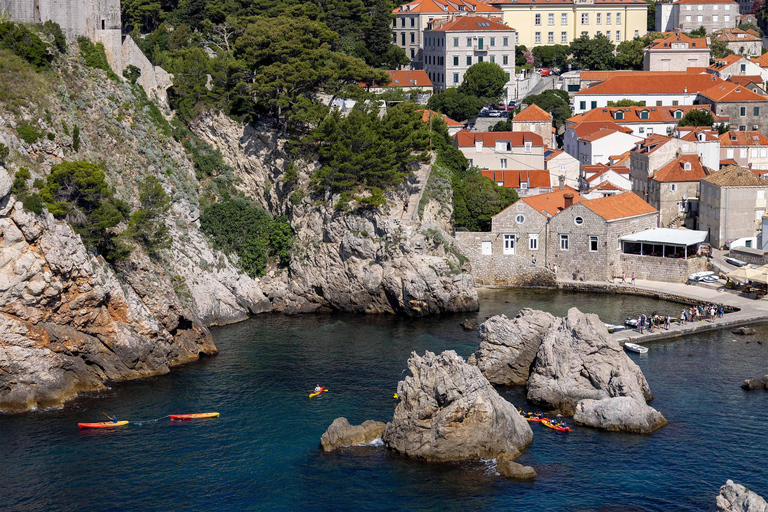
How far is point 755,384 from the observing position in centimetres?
4994

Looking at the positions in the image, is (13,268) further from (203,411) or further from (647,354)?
(647,354)

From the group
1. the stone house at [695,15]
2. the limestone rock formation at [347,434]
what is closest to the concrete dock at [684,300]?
the limestone rock formation at [347,434]

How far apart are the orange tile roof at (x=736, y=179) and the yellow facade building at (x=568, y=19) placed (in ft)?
191

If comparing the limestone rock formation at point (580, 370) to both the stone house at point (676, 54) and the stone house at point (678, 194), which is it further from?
the stone house at point (676, 54)

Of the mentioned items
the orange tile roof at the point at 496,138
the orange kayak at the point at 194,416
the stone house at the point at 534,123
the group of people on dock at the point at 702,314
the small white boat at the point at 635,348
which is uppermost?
the stone house at the point at 534,123

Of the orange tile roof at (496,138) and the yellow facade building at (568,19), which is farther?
the yellow facade building at (568,19)

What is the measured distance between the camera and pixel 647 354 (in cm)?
5588

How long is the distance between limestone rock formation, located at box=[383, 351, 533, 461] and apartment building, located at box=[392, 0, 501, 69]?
245 ft

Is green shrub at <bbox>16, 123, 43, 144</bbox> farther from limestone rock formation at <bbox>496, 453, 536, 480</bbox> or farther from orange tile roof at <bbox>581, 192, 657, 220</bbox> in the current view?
orange tile roof at <bbox>581, 192, 657, 220</bbox>

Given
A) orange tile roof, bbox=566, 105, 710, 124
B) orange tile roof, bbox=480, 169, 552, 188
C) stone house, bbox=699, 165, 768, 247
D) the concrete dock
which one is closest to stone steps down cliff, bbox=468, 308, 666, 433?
the concrete dock

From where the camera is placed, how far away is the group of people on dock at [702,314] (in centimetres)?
6078

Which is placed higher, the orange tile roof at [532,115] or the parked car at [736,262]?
the orange tile roof at [532,115]

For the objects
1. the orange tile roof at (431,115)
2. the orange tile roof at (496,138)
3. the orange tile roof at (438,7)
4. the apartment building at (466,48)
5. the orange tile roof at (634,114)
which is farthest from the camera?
Result: the orange tile roof at (438,7)

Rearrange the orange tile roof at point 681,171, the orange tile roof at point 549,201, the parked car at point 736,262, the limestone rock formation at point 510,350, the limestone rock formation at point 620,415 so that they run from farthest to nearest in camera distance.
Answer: the orange tile roof at point 681,171 < the orange tile roof at point 549,201 < the parked car at point 736,262 < the limestone rock formation at point 510,350 < the limestone rock formation at point 620,415
